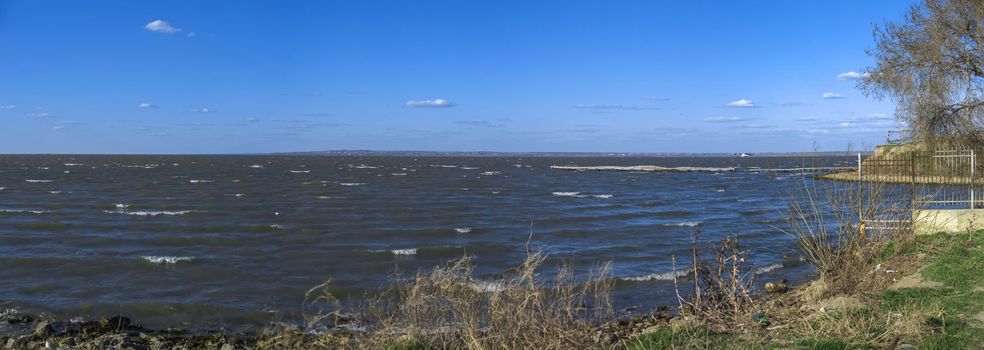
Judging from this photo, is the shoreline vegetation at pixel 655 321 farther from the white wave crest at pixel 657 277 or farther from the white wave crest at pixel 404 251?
the white wave crest at pixel 404 251

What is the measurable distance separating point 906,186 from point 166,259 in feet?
57.8

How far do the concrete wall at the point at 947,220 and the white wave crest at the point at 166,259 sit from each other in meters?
16.0

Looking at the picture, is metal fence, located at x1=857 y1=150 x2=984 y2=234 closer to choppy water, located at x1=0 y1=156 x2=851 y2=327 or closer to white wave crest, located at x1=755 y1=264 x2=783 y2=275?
choppy water, located at x1=0 y1=156 x2=851 y2=327

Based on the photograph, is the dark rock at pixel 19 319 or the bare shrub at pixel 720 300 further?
the dark rock at pixel 19 319

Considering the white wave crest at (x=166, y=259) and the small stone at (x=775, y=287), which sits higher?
the white wave crest at (x=166, y=259)

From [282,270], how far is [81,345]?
256 inches

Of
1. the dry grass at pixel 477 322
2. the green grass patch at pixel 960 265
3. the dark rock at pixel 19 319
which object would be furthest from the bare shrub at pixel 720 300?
the dark rock at pixel 19 319

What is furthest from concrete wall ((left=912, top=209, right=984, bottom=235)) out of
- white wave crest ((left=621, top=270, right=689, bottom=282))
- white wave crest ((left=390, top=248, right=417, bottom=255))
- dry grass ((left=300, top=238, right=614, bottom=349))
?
white wave crest ((left=390, top=248, right=417, bottom=255))

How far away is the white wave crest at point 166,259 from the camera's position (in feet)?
52.8

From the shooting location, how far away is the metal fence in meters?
13.3

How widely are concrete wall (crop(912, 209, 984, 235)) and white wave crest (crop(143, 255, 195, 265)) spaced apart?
52.4 ft

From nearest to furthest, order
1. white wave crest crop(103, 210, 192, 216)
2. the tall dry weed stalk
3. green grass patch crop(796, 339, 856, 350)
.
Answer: green grass patch crop(796, 339, 856, 350) → the tall dry weed stalk → white wave crest crop(103, 210, 192, 216)

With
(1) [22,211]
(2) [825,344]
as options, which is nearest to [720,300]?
(2) [825,344]

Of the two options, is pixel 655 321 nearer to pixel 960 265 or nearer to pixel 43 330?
pixel 960 265
